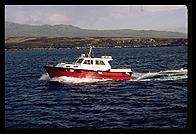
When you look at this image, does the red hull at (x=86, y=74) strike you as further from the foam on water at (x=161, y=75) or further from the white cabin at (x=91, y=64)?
the foam on water at (x=161, y=75)

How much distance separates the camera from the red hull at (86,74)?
7.88 m

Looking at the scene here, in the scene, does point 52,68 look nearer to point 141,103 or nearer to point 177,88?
point 141,103

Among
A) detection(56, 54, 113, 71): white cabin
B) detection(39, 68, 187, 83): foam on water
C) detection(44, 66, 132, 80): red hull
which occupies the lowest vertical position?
detection(39, 68, 187, 83): foam on water

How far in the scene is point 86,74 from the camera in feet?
26.2

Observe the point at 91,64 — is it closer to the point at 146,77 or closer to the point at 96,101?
the point at 96,101

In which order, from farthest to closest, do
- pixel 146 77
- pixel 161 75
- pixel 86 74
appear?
pixel 161 75 < pixel 146 77 < pixel 86 74

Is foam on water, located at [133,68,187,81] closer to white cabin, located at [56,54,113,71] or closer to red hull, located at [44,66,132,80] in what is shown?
red hull, located at [44,66,132,80]

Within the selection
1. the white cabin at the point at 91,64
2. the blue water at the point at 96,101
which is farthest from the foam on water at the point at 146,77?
the white cabin at the point at 91,64

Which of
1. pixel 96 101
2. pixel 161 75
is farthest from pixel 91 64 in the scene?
pixel 161 75

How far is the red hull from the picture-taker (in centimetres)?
788

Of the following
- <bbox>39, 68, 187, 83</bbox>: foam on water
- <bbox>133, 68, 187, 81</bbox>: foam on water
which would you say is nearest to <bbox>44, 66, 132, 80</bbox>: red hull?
<bbox>39, 68, 187, 83</bbox>: foam on water
